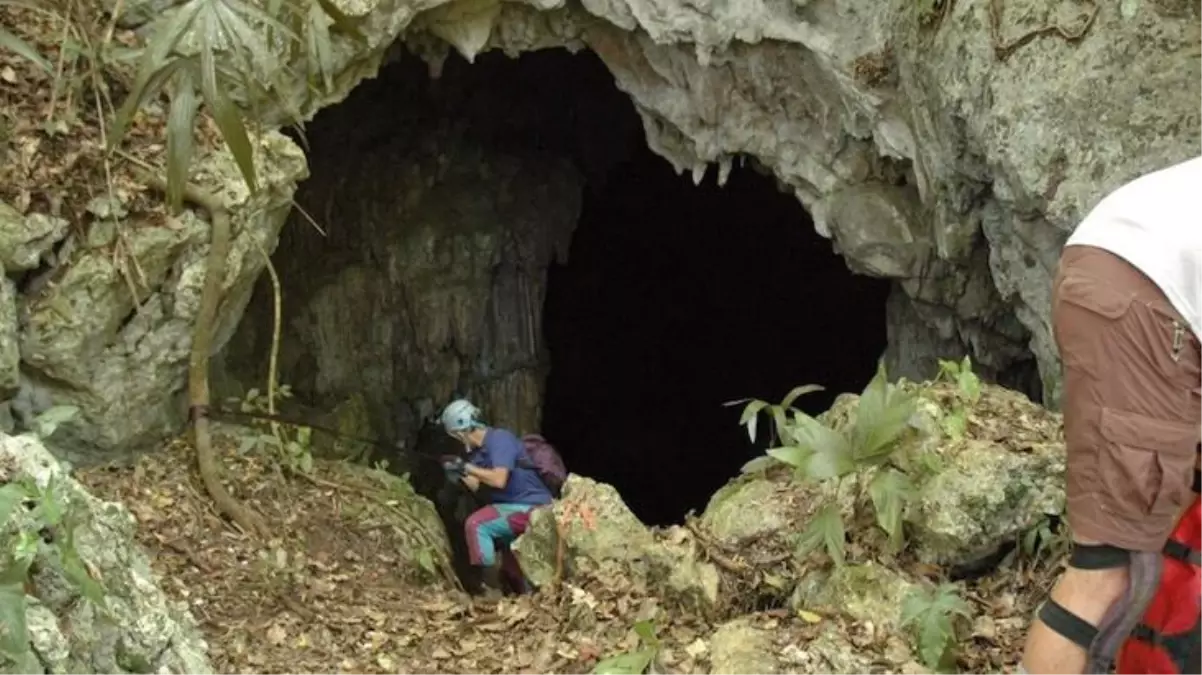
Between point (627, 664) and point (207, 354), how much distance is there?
2743mm

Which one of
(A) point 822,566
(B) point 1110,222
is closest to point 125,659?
(A) point 822,566

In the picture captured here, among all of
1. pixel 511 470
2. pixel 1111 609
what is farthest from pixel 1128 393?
pixel 511 470

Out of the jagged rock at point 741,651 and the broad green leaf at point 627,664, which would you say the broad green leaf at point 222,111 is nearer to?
the broad green leaf at point 627,664

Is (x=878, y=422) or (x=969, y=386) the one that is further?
(x=969, y=386)

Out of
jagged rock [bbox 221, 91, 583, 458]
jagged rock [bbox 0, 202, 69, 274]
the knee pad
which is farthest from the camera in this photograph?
jagged rock [bbox 221, 91, 583, 458]

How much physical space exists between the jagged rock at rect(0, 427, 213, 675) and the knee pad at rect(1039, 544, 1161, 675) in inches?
86.5

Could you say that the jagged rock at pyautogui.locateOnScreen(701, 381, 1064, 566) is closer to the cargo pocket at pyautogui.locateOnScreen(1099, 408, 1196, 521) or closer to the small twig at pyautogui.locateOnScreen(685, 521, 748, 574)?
the small twig at pyautogui.locateOnScreen(685, 521, 748, 574)

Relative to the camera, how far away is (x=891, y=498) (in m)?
3.58

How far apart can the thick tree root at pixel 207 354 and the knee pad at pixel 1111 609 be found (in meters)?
3.52

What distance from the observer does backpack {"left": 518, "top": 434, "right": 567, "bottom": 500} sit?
5.92 m

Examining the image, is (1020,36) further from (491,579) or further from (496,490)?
(491,579)

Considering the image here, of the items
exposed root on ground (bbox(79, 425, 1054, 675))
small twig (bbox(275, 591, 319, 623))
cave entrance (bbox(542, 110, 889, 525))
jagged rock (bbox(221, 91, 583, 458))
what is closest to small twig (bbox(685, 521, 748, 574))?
exposed root on ground (bbox(79, 425, 1054, 675))

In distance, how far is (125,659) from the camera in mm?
2754

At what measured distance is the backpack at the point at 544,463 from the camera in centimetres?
592
